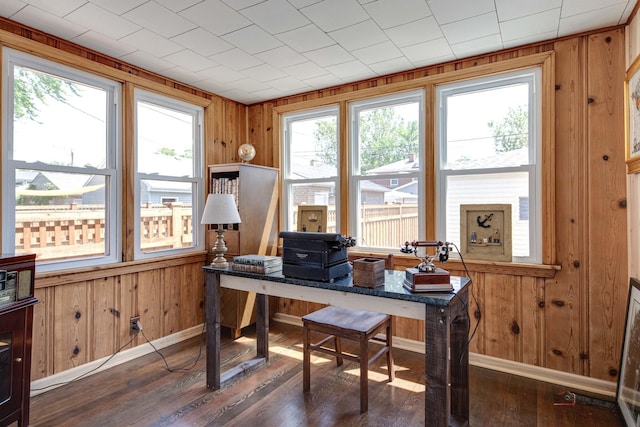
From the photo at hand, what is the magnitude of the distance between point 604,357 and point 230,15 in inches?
131

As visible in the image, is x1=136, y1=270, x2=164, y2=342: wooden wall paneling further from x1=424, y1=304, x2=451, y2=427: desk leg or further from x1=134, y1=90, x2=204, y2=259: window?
x1=424, y1=304, x2=451, y2=427: desk leg

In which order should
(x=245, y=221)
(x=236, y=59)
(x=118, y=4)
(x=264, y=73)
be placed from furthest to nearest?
(x=245, y=221) → (x=264, y=73) → (x=236, y=59) → (x=118, y=4)

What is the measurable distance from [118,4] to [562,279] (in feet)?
11.2

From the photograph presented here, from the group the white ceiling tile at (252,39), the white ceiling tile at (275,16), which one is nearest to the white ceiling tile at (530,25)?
the white ceiling tile at (275,16)

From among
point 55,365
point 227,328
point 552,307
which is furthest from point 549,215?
point 55,365

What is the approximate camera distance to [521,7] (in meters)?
2.11

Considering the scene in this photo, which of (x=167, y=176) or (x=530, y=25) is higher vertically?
(x=530, y=25)

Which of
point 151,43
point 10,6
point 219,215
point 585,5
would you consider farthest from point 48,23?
point 585,5

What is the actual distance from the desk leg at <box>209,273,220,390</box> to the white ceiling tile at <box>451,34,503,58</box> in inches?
96.5

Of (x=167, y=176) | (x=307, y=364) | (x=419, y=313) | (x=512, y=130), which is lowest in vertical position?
(x=307, y=364)

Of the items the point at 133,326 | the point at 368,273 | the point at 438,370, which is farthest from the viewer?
the point at 133,326

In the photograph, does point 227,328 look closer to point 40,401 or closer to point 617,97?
point 40,401

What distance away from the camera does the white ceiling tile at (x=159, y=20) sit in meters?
2.12

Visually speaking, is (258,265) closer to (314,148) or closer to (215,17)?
(215,17)
